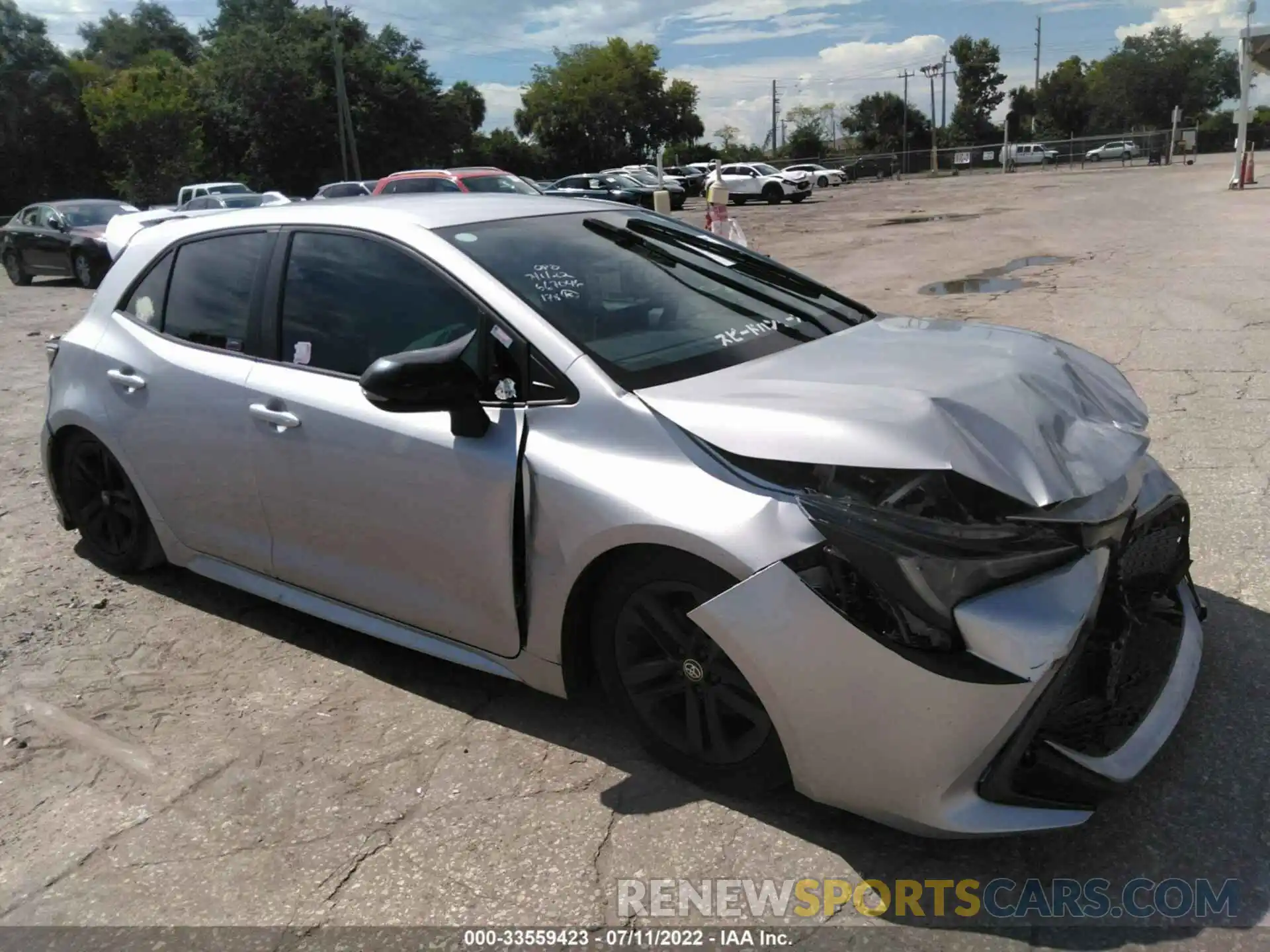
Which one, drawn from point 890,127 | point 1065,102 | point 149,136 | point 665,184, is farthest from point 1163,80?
point 149,136

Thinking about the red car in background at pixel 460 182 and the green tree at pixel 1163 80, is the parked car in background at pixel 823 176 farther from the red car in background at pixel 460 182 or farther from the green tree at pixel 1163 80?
the green tree at pixel 1163 80

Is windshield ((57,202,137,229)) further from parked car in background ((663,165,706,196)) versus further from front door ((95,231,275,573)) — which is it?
parked car in background ((663,165,706,196))

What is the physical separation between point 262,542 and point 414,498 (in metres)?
0.93

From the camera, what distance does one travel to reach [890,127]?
94.9 meters

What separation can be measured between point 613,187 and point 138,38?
229 feet

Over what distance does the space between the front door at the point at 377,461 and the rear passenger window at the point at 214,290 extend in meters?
0.22

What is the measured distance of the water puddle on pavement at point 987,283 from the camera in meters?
11.9

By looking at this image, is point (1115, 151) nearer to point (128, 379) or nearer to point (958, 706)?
point (128, 379)

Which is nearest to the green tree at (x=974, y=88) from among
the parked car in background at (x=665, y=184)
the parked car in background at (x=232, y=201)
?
the parked car in background at (x=665, y=184)

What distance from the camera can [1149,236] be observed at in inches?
664

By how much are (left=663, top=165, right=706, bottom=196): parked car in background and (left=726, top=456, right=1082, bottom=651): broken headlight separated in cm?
4680

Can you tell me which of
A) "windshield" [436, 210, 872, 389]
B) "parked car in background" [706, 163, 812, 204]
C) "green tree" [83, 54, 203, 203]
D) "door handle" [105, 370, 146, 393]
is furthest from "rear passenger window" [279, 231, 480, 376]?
"green tree" [83, 54, 203, 203]

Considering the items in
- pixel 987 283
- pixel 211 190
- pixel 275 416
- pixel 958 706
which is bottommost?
pixel 987 283

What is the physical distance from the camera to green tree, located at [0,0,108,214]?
46281 mm
